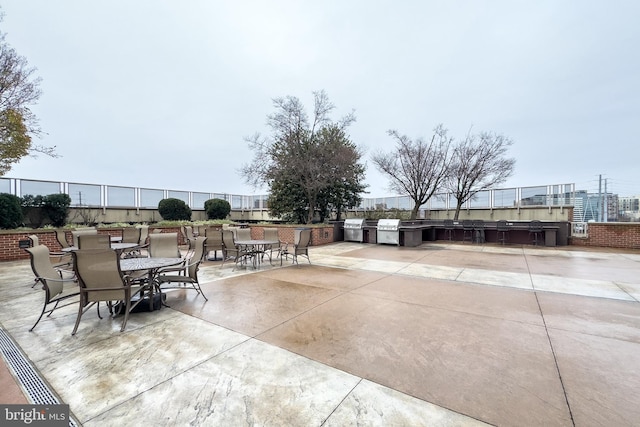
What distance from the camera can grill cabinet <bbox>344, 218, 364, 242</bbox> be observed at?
13.0 metres

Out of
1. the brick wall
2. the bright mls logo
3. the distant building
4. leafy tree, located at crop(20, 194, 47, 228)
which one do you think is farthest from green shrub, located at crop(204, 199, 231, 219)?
the distant building

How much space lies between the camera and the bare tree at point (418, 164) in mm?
15547

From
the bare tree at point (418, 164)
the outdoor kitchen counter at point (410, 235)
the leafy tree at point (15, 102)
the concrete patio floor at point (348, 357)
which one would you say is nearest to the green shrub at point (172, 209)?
the leafy tree at point (15, 102)

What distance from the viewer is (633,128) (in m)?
12.7

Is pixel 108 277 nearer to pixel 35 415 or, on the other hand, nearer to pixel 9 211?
pixel 35 415

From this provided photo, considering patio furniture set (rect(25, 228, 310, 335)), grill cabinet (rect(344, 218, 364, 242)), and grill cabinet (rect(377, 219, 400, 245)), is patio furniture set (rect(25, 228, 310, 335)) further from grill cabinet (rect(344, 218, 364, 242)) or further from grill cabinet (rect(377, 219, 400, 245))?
grill cabinet (rect(344, 218, 364, 242))

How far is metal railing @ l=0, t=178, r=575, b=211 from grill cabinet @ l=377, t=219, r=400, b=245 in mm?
6629

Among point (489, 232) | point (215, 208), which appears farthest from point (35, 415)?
point (489, 232)

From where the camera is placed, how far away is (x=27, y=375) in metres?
2.18

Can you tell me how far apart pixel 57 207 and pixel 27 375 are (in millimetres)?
12367

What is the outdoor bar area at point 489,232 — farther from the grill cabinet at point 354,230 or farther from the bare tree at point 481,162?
the bare tree at point 481,162

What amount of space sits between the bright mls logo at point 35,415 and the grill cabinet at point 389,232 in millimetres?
11254

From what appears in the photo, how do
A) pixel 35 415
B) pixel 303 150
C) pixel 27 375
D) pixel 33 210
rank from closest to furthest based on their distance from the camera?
pixel 35 415 < pixel 27 375 < pixel 33 210 < pixel 303 150

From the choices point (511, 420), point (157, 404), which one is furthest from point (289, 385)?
point (511, 420)
